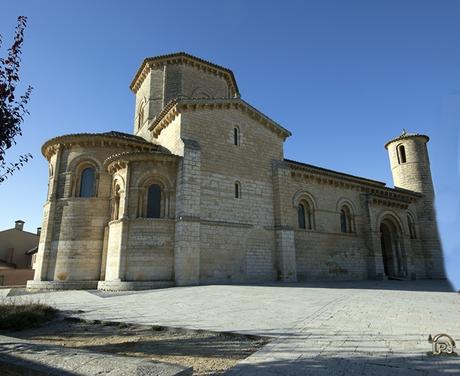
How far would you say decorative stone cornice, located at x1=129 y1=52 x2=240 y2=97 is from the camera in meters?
22.7

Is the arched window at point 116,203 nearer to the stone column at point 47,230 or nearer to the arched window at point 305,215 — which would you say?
the stone column at point 47,230

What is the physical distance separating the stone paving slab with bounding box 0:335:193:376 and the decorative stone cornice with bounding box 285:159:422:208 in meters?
17.2

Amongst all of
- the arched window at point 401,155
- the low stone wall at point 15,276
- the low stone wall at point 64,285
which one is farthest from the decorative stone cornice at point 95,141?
the arched window at point 401,155

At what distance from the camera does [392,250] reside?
78.9 ft

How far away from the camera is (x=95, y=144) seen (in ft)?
58.4

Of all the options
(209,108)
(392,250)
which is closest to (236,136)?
(209,108)

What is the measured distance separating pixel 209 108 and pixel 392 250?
16964mm

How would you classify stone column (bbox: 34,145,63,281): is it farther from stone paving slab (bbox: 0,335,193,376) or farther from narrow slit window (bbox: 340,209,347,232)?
A: narrow slit window (bbox: 340,209,347,232)

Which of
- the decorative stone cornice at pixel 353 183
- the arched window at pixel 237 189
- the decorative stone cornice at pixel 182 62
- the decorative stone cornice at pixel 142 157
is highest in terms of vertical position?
the decorative stone cornice at pixel 182 62

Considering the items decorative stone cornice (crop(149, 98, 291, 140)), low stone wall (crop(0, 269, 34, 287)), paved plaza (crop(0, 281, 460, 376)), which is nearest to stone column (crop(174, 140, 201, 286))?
decorative stone cornice (crop(149, 98, 291, 140))

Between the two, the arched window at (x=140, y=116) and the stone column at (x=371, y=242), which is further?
the arched window at (x=140, y=116)

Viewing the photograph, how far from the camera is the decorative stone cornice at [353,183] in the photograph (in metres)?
20.3

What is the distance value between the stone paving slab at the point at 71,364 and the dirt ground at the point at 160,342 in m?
1.30

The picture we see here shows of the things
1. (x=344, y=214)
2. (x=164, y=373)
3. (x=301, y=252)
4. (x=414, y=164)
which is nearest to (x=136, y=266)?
(x=301, y=252)
